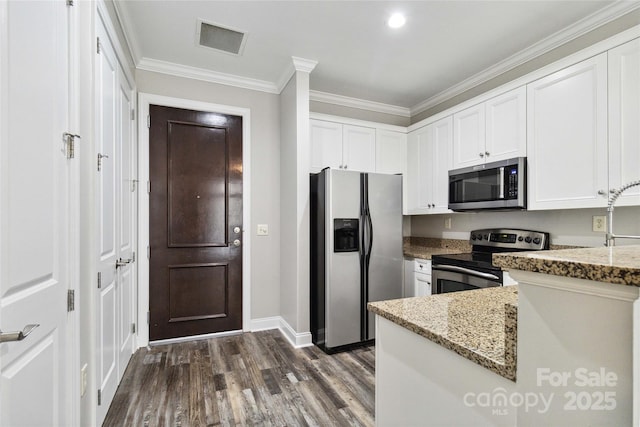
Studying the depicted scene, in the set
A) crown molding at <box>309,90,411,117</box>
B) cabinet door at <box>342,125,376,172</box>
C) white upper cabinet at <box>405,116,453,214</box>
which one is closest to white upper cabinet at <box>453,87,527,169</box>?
white upper cabinet at <box>405,116,453,214</box>

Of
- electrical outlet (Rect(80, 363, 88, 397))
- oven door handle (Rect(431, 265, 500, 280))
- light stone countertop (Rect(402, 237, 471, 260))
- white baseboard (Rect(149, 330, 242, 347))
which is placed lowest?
white baseboard (Rect(149, 330, 242, 347))

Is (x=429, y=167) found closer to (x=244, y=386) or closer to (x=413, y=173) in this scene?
(x=413, y=173)

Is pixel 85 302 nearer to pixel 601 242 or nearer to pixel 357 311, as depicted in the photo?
pixel 357 311

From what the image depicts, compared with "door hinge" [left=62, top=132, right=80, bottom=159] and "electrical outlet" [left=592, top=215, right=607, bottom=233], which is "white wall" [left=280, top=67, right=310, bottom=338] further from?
"electrical outlet" [left=592, top=215, right=607, bottom=233]

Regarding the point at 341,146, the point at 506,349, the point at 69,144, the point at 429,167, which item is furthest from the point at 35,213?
the point at 429,167

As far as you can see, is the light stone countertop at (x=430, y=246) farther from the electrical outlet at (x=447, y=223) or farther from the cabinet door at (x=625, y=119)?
the cabinet door at (x=625, y=119)

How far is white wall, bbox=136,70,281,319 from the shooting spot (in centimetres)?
318

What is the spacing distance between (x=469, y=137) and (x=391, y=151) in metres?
0.90

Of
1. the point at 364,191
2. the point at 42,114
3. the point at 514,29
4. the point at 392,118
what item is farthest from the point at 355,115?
the point at 42,114

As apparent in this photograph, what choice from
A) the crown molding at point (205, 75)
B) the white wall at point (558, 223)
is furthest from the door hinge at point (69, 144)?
the white wall at point (558, 223)

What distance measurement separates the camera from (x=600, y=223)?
2.23m

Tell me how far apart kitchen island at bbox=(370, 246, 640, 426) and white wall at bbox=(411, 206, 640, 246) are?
1996mm

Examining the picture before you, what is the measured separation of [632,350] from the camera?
455 mm

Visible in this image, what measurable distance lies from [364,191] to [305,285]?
1047 millimetres
